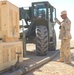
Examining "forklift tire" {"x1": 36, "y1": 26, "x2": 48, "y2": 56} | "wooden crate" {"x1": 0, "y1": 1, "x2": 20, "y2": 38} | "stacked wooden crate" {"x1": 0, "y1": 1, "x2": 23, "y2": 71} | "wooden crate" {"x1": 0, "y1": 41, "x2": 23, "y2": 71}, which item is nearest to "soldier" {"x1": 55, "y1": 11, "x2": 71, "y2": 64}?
"forklift tire" {"x1": 36, "y1": 26, "x2": 48, "y2": 56}

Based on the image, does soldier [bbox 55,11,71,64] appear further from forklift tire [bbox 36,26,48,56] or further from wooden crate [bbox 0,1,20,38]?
wooden crate [bbox 0,1,20,38]

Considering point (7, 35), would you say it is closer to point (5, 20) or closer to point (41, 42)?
point (5, 20)

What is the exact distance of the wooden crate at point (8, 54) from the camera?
6320mm

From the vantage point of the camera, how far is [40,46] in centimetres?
1134

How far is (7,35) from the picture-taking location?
6.80 m

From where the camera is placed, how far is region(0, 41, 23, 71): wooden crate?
6320 mm

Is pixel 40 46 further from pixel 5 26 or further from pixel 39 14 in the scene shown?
pixel 5 26

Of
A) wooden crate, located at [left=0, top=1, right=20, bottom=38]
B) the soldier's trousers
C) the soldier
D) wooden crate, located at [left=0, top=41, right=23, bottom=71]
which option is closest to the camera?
wooden crate, located at [left=0, top=41, right=23, bottom=71]

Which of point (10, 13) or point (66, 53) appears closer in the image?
point (10, 13)

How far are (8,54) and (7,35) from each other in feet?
1.68

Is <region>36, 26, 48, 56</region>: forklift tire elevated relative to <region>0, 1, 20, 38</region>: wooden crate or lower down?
lower down

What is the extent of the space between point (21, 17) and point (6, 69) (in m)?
5.39

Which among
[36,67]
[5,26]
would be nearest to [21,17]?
[36,67]

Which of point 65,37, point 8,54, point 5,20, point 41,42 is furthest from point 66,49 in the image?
point 5,20
